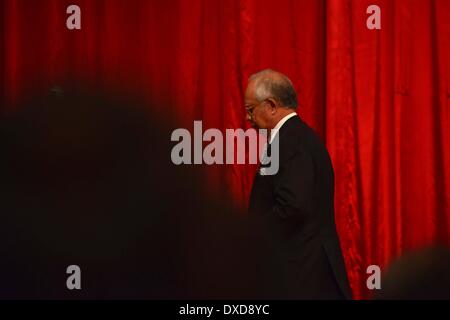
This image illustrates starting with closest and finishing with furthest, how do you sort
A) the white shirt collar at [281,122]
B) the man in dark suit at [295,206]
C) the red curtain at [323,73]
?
the man in dark suit at [295,206], the white shirt collar at [281,122], the red curtain at [323,73]

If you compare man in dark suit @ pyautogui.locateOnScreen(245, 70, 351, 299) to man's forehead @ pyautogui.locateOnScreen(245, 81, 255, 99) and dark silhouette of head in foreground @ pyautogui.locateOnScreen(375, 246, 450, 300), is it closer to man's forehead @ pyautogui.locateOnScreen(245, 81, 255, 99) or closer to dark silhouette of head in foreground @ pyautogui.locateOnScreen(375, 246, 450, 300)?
man's forehead @ pyautogui.locateOnScreen(245, 81, 255, 99)

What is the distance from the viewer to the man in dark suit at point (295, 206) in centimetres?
181

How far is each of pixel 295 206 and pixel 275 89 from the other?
1.25 feet

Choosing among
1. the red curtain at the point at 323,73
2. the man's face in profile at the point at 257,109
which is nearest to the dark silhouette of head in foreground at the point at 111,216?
the red curtain at the point at 323,73

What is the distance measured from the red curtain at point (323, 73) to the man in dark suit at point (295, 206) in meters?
0.70

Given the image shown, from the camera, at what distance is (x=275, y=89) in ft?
6.40

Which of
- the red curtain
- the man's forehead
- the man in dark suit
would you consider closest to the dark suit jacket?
the man in dark suit

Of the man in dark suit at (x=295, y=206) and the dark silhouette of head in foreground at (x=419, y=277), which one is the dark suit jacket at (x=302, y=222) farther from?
the dark silhouette of head in foreground at (x=419, y=277)

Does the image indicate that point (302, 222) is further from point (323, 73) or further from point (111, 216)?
point (111, 216)

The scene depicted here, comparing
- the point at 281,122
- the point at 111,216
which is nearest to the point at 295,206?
the point at 281,122

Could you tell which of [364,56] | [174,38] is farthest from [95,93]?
[364,56]

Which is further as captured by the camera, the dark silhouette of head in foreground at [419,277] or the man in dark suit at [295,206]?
the dark silhouette of head in foreground at [419,277]

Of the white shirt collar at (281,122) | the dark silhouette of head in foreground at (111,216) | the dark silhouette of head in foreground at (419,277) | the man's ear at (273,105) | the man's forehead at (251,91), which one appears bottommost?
the dark silhouette of head in foreground at (419,277)

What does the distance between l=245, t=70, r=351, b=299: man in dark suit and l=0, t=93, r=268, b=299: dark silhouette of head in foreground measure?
0.76 metres
